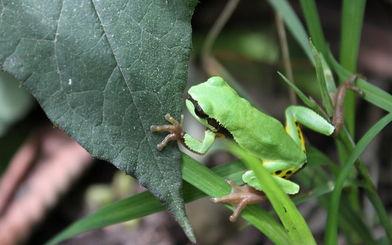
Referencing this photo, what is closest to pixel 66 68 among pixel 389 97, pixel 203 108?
pixel 203 108

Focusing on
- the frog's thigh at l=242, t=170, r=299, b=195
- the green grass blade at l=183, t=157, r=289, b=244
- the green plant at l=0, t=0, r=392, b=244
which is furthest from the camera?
the frog's thigh at l=242, t=170, r=299, b=195

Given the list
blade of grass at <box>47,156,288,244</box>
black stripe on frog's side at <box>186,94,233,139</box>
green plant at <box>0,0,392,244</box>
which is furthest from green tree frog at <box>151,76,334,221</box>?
green plant at <box>0,0,392,244</box>

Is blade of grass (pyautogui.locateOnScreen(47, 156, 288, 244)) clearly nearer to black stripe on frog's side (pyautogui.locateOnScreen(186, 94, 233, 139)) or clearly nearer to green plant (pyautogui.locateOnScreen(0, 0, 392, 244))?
green plant (pyautogui.locateOnScreen(0, 0, 392, 244))

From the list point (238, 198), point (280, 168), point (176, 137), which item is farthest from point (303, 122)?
point (176, 137)

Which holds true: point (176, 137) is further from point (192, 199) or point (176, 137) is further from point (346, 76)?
point (346, 76)

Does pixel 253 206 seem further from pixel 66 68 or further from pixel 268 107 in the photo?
pixel 268 107

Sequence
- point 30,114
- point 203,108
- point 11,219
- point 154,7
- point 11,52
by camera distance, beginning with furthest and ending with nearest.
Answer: point 30,114 < point 11,219 < point 203,108 < point 154,7 < point 11,52
